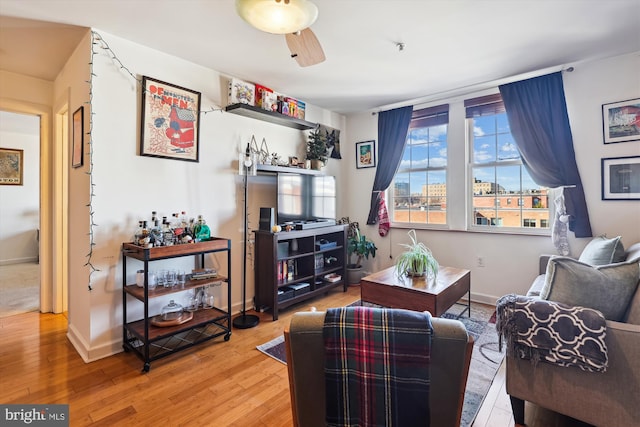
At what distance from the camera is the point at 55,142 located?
10.1 ft

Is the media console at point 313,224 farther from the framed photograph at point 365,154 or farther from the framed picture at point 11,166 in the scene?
the framed picture at point 11,166

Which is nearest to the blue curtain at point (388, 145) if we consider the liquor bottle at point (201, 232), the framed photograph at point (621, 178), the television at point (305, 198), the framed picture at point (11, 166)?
the television at point (305, 198)

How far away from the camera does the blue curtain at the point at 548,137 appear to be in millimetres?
2898

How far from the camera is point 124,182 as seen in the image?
241 cm

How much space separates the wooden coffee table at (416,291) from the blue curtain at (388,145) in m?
1.64

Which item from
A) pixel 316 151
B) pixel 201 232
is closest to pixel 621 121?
pixel 316 151

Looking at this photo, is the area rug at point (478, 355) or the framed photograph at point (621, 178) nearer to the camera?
the area rug at point (478, 355)

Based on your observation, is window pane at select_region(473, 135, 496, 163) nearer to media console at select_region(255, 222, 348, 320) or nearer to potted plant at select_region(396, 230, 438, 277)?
potted plant at select_region(396, 230, 438, 277)

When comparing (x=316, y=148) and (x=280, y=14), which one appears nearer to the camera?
(x=280, y=14)

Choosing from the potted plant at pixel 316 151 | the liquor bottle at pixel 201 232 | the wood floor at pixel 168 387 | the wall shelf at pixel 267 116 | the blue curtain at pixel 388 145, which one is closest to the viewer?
the wood floor at pixel 168 387

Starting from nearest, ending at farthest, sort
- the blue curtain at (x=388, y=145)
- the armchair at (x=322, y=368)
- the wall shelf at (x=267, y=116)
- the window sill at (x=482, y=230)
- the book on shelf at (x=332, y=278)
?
1. the armchair at (x=322, y=368)
2. the wall shelf at (x=267, y=116)
3. the window sill at (x=482, y=230)
4. the book on shelf at (x=332, y=278)
5. the blue curtain at (x=388, y=145)

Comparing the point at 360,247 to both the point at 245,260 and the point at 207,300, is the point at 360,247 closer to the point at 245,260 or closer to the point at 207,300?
the point at 245,260

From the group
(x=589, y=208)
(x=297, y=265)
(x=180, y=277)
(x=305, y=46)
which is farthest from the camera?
(x=297, y=265)

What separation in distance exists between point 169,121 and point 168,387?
205 centimetres
